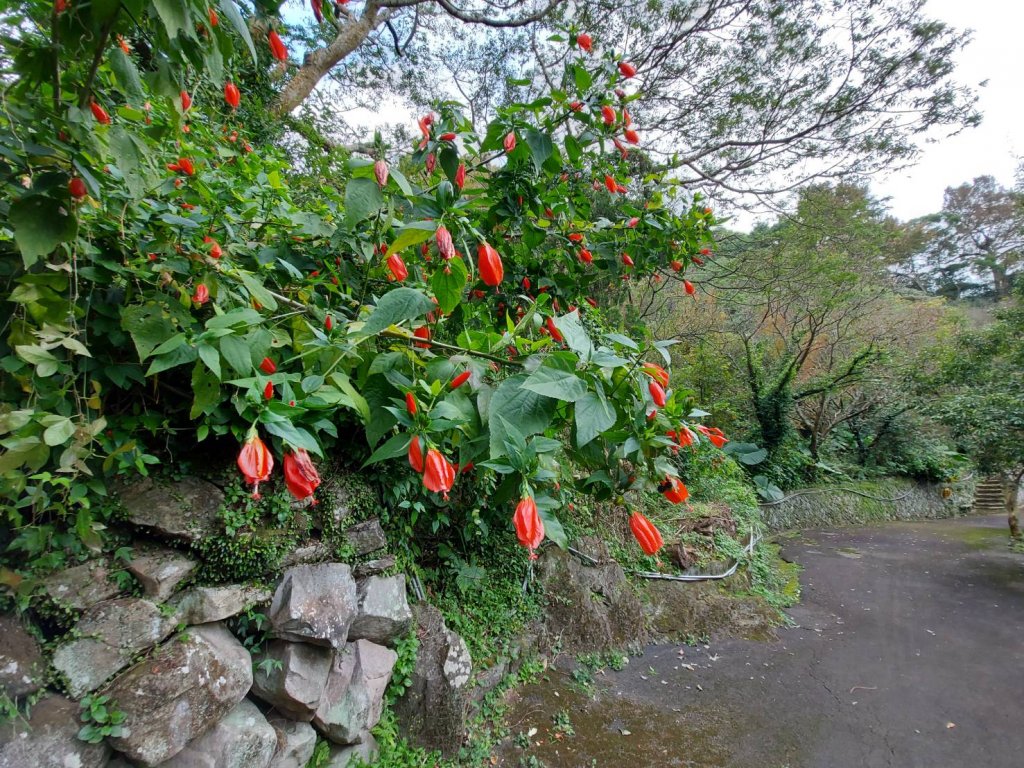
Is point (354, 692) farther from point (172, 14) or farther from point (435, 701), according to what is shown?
point (172, 14)

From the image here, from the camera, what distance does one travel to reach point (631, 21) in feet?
16.5

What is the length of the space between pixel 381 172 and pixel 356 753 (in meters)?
1.87

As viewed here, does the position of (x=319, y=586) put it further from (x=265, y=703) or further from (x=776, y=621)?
(x=776, y=621)

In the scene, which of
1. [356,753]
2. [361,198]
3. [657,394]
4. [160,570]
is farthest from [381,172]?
[356,753]

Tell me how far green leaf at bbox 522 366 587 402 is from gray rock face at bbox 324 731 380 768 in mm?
1563

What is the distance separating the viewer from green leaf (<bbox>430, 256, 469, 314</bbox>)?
2.91 feet

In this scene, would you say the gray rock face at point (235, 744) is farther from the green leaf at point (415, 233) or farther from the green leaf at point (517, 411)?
the green leaf at point (415, 233)

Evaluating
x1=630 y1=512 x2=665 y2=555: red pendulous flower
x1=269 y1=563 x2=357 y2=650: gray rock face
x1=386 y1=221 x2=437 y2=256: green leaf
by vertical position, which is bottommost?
x1=269 y1=563 x2=357 y2=650: gray rock face

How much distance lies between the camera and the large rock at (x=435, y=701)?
1.70 m

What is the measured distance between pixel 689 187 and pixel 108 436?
614 centimetres

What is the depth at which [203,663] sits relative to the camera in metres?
1.18

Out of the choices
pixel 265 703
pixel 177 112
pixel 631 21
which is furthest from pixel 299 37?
pixel 265 703

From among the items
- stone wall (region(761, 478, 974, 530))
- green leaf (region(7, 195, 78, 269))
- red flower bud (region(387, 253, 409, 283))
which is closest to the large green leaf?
red flower bud (region(387, 253, 409, 283))

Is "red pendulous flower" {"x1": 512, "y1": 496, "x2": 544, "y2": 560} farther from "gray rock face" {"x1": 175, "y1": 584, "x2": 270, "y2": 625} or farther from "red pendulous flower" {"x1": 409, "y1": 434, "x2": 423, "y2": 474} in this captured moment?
"gray rock face" {"x1": 175, "y1": 584, "x2": 270, "y2": 625}
